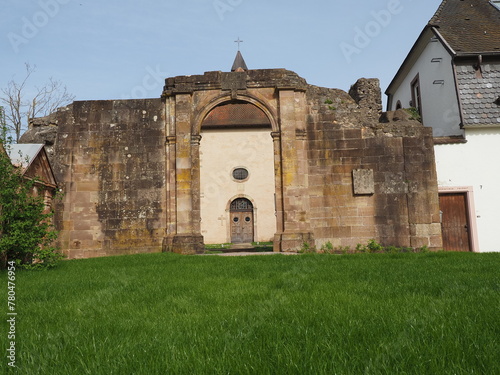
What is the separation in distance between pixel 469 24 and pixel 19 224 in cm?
1641

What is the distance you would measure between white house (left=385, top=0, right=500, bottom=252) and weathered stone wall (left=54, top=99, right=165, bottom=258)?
350 inches

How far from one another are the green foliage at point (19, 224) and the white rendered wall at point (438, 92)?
1243cm

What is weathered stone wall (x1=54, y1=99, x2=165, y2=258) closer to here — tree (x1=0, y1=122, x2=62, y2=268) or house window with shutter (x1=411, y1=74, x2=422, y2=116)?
tree (x1=0, y1=122, x2=62, y2=268)

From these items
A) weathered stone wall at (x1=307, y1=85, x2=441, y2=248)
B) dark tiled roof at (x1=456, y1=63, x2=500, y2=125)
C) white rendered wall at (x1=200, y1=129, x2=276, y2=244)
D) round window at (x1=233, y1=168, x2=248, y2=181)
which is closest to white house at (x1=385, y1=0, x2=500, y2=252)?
dark tiled roof at (x1=456, y1=63, x2=500, y2=125)

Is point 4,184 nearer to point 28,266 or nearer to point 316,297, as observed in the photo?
point 28,266

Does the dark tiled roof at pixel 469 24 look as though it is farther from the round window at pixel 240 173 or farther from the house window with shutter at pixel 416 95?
the round window at pixel 240 173

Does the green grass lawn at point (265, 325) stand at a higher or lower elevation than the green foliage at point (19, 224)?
lower

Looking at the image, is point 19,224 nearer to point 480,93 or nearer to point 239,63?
point 480,93

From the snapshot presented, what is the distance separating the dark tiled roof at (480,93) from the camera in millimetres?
13406

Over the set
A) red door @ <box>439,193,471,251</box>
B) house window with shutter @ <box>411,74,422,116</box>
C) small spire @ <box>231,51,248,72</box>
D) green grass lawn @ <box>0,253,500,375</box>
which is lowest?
green grass lawn @ <box>0,253,500,375</box>

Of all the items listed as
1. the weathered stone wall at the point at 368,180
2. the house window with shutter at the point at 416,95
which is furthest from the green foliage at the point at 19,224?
the house window with shutter at the point at 416,95

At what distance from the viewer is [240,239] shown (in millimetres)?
26625

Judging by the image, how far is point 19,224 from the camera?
7.98 meters

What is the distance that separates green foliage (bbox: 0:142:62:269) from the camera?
7926 mm
